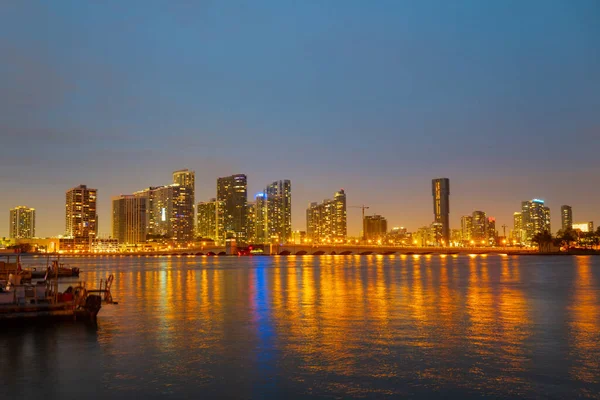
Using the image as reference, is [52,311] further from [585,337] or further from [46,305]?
[585,337]

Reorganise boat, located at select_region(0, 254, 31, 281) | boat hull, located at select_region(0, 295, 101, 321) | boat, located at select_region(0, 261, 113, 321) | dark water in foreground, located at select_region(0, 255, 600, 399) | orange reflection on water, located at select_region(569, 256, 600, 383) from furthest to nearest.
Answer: boat, located at select_region(0, 254, 31, 281) < boat, located at select_region(0, 261, 113, 321) < boat hull, located at select_region(0, 295, 101, 321) < orange reflection on water, located at select_region(569, 256, 600, 383) < dark water in foreground, located at select_region(0, 255, 600, 399)

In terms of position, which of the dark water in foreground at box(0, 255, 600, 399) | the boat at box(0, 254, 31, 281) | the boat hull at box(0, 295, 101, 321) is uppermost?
the boat at box(0, 254, 31, 281)

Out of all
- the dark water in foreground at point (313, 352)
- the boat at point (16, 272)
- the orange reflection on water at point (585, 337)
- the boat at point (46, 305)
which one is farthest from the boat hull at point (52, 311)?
the orange reflection on water at point (585, 337)

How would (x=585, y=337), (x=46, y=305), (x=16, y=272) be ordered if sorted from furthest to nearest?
(x=16, y=272) < (x=46, y=305) < (x=585, y=337)

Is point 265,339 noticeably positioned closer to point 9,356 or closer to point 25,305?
point 9,356

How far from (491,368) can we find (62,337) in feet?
79.9

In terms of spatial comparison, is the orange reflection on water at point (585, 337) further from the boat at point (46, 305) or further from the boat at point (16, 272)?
the boat at point (16, 272)

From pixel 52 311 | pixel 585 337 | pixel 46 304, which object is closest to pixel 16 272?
pixel 46 304

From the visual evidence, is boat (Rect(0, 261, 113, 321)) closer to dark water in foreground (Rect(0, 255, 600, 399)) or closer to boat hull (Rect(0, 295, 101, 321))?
boat hull (Rect(0, 295, 101, 321))

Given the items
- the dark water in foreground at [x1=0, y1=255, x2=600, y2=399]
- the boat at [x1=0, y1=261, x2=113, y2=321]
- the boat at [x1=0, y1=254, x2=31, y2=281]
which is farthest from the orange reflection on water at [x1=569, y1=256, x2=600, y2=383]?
the boat at [x1=0, y1=254, x2=31, y2=281]

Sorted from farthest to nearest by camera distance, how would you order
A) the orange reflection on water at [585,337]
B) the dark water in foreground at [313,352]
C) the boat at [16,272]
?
1. the boat at [16,272]
2. the orange reflection on water at [585,337]
3. the dark water in foreground at [313,352]

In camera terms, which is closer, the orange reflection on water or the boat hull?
the orange reflection on water

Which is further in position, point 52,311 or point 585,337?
point 52,311

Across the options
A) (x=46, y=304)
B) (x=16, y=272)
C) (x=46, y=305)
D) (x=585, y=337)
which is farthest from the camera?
(x=16, y=272)
